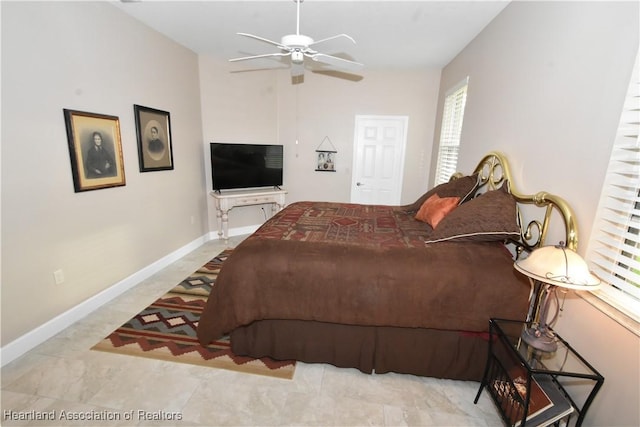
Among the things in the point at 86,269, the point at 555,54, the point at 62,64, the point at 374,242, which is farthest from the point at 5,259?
the point at 555,54

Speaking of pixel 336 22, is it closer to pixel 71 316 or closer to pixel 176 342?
pixel 176 342

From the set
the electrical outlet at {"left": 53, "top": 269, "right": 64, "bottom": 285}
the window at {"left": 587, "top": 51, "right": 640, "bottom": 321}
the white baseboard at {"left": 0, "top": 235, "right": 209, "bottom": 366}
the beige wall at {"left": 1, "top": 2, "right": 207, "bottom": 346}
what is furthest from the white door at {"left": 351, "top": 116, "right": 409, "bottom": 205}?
the electrical outlet at {"left": 53, "top": 269, "right": 64, "bottom": 285}

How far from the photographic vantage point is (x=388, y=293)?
178 cm

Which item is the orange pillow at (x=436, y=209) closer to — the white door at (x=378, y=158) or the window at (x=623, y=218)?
the window at (x=623, y=218)

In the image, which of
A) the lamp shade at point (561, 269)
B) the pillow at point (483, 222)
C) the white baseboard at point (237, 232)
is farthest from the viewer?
the white baseboard at point (237, 232)

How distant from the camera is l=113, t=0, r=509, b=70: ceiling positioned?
8.51 ft

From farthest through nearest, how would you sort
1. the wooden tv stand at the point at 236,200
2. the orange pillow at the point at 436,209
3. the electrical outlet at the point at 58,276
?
the wooden tv stand at the point at 236,200, the orange pillow at the point at 436,209, the electrical outlet at the point at 58,276

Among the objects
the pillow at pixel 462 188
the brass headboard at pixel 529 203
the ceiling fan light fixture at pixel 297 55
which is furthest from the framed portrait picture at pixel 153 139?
the brass headboard at pixel 529 203

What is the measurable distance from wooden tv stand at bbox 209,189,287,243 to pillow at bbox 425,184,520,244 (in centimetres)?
300

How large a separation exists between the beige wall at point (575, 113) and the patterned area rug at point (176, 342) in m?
1.73

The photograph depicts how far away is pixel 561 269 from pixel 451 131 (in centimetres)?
306

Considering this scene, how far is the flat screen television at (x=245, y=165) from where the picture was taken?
4.31 metres

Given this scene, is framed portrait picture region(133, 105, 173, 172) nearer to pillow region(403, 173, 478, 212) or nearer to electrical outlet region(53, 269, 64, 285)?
electrical outlet region(53, 269, 64, 285)

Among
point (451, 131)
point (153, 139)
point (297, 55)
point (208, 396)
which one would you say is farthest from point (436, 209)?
point (153, 139)
